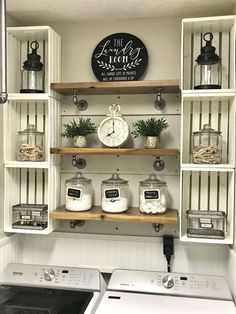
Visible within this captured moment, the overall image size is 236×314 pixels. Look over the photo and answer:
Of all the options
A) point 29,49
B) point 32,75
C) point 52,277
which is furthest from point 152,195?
point 29,49

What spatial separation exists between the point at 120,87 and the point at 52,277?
1069 millimetres

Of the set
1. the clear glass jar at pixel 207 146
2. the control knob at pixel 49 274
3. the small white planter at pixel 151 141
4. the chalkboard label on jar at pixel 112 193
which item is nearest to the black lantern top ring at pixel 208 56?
the clear glass jar at pixel 207 146

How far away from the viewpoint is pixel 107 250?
193 centimetres

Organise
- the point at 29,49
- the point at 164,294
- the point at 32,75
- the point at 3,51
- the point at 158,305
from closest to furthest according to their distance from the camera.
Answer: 1. the point at 3,51
2. the point at 158,305
3. the point at 164,294
4. the point at 32,75
5. the point at 29,49

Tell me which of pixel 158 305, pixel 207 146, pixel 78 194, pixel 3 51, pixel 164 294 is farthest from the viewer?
pixel 78 194

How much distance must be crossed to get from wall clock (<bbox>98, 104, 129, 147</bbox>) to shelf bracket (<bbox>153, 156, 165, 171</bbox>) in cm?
25

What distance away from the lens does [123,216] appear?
1707mm

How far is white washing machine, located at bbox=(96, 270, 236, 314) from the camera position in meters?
1.42

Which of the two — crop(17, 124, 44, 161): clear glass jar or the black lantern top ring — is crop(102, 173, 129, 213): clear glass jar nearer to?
crop(17, 124, 44, 161): clear glass jar

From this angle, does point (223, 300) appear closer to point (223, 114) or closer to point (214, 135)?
point (214, 135)

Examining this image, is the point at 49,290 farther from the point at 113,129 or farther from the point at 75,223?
the point at 113,129

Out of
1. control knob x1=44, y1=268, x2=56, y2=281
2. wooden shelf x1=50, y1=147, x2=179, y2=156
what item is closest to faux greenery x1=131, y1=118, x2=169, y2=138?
wooden shelf x1=50, y1=147, x2=179, y2=156

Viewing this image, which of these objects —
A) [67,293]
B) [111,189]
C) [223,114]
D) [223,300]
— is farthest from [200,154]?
[67,293]

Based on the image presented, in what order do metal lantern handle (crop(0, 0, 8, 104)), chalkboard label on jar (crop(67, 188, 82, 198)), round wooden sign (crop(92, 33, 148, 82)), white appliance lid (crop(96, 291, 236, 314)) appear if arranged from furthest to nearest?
round wooden sign (crop(92, 33, 148, 82)) < chalkboard label on jar (crop(67, 188, 82, 198)) < white appliance lid (crop(96, 291, 236, 314)) < metal lantern handle (crop(0, 0, 8, 104))
